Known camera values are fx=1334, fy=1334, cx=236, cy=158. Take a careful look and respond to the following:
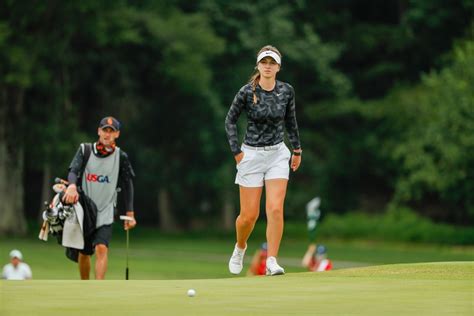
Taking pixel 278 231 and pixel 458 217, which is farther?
pixel 458 217

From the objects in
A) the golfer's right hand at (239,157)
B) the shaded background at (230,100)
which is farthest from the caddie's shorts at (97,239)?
the shaded background at (230,100)

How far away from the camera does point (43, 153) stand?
49.6 metres

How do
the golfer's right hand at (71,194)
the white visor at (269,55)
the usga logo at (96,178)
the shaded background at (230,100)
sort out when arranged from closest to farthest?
the white visor at (269,55) < the golfer's right hand at (71,194) < the usga logo at (96,178) < the shaded background at (230,100)

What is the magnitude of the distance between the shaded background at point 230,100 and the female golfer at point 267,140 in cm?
3288

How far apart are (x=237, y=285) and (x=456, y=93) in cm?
3574

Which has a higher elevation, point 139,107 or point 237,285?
point 139,107

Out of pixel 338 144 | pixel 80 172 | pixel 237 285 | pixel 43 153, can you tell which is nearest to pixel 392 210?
pixel 338 144

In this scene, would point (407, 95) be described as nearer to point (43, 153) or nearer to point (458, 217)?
point (458, 217)

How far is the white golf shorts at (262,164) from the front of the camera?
42.5 feet

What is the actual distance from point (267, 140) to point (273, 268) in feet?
4.11

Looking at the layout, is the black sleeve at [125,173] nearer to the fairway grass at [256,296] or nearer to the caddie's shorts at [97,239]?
the caddie's shorts at [97,239]

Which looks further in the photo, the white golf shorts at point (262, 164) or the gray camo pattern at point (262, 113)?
the white golf shorts at point (262, 164)

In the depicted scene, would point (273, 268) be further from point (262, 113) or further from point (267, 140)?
point (262, 113)

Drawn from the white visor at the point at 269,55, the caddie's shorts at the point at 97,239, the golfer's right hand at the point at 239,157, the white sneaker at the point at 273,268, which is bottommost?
the white sneaker at the point at 273,268
